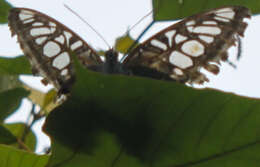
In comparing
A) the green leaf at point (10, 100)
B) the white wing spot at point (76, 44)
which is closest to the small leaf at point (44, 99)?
the green leaf at point (10, 100)

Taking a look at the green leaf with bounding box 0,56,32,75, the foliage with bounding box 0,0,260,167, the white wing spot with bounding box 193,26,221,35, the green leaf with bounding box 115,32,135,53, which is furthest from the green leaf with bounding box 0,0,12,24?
the foliage with bounding box 0,0,260,167

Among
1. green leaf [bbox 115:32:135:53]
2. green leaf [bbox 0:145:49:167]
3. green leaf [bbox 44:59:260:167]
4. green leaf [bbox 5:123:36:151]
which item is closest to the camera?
green leaf [bbox 44:59:260:167]

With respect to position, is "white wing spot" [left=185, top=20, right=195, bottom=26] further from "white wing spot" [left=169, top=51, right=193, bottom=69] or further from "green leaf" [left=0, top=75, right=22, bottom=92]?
"green leaf" [left=0, top=75, right=22, bottom=92]

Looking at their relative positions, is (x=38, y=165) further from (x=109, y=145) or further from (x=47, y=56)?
(x=47, y=56)

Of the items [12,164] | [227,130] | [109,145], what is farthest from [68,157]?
[227,130]

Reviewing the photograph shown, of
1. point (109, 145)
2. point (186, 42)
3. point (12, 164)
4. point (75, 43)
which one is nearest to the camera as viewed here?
point (109, 145)

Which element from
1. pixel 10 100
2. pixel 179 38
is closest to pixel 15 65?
pixel 10 100

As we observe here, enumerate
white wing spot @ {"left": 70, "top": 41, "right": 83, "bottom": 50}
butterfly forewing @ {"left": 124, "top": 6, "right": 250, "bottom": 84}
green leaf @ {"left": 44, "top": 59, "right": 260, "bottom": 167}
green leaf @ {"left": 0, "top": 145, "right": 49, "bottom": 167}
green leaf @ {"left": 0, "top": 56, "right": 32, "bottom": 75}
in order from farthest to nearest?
green leaf @ {"left": 0, "top": 56, "right": 32, "bottom": 75} → white wing spot @ {"left": 70, "top": 41, "right": 83, "bottom": 50} → butterfly forewing @ {"left": 124, "top": 6, "right": 250, "bottom": 84} → green leaf @ {"left": 0, "top": 145, "right": 49, "bottom": 167} → green leaf @ {"left": 44, "top": 59, "right": 260, "bottom": 167}
